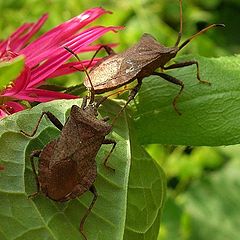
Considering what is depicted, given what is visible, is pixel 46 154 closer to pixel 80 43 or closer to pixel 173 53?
pixel 80 43

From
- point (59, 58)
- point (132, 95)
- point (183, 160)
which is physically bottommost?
point (183, 160)

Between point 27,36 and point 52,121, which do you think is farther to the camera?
point 27,36

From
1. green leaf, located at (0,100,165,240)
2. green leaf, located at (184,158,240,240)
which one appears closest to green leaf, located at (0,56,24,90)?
green leaf, located at (0,100,165,240)

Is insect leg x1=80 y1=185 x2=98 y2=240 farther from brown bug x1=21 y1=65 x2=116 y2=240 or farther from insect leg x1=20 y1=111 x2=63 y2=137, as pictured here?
insect leg x1=20 y1=111 x2=63 y2=137

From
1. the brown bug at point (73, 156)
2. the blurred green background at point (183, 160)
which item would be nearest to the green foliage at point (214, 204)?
the blurred green background at point (183, 160)

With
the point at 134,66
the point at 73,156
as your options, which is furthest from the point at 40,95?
the point at 134,66

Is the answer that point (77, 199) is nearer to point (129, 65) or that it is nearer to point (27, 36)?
point (129, 65)
